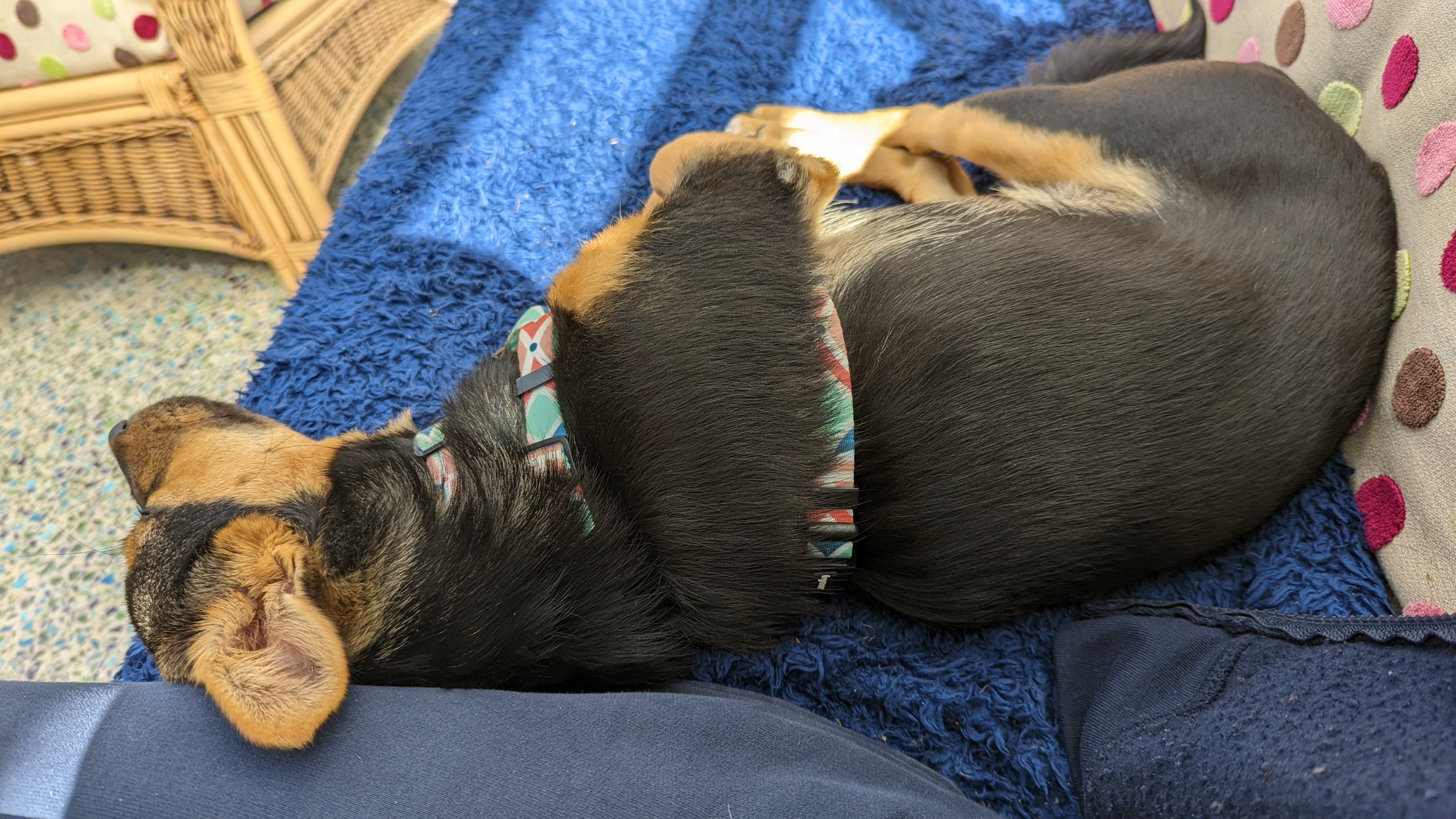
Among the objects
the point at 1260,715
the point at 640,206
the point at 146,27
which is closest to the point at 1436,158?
the point at 1260,715

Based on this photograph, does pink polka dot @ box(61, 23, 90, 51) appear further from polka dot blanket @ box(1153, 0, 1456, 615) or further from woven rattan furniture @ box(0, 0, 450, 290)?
polka dot blanket @ box(1153, 0, 1456, 615)

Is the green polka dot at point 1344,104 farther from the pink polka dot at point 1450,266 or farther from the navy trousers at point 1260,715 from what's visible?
the navy trousers at point 1260,715

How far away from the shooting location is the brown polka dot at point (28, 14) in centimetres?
227

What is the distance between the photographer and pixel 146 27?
2.34 meters

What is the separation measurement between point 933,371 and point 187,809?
136 cm

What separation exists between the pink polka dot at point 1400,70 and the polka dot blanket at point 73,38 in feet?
10.2

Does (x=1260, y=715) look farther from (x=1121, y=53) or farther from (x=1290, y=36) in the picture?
(x=1121, y=53)

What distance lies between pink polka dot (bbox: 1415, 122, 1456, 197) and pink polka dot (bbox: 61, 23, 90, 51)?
3342 mm

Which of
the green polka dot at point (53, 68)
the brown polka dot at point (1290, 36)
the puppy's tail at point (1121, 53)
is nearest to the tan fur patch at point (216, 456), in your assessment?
the green polka dot at point (53, 68)

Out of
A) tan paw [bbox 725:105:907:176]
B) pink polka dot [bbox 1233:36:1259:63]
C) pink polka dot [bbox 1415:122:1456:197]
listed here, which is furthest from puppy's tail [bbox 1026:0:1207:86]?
pink polka dot [bbox 1415:122:1456:197]

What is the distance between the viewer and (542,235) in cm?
235

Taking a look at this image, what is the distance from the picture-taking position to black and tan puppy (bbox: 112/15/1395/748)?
1428 millimetres

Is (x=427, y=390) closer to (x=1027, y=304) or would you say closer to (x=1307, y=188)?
(x=1027, y=304)

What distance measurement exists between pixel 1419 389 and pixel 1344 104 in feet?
2.36
